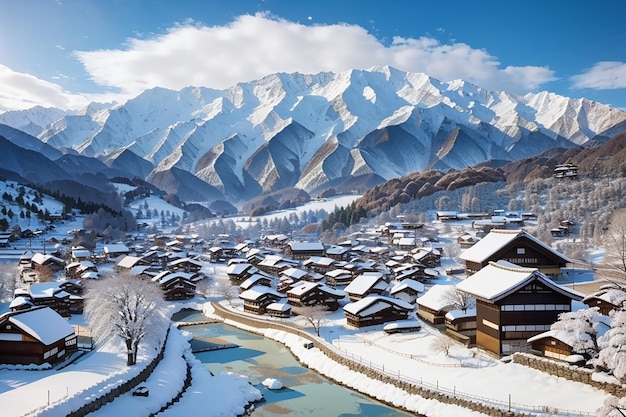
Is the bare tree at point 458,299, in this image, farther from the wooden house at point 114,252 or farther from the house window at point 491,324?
the wooden house at point 114,252

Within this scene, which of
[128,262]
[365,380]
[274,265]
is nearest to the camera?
[365,380]

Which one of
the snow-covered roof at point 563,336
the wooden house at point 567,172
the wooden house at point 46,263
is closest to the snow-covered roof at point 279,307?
the snow-covered roof at point 563,336

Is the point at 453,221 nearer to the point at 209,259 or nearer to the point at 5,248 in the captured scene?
the point at 209,259

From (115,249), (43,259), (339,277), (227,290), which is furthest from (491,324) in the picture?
(115,249)

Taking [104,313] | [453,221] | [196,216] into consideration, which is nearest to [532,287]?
Answer: [104,313]

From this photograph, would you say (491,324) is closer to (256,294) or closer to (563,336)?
(563,336)

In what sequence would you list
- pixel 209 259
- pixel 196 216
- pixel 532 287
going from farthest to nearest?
pixel 196 216
pixel 209 259
pixel 532 287
